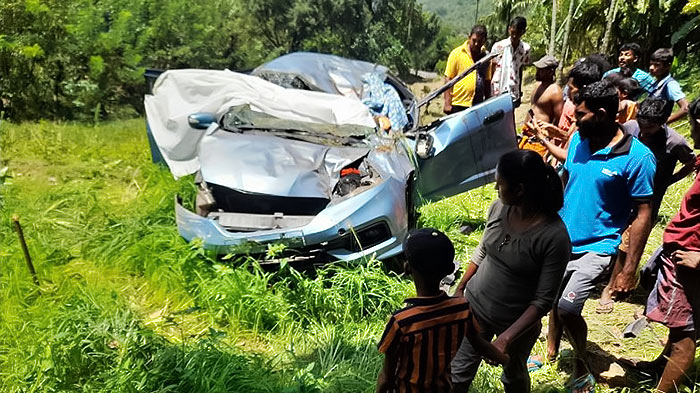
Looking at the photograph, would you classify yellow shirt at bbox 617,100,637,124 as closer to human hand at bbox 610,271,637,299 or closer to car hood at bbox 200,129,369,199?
human hand at bbox 610,271,637,299

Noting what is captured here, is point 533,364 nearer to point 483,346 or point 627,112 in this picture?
point 483,346

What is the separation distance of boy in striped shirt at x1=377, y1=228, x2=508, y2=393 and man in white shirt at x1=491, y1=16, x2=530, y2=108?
362 centimetres

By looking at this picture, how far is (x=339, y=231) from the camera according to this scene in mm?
3561

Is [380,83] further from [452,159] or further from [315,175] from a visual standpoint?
[315,175]

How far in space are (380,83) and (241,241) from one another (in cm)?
460

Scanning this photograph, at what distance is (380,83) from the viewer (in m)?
7.54

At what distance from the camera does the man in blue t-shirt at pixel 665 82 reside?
4.33 meters

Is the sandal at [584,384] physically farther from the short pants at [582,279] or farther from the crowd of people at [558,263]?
the short pants at [582,279]

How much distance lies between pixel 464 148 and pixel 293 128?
1656 mm

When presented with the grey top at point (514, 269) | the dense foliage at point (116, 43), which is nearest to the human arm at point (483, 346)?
the grey top at point (514, 269)

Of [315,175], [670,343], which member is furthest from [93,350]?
[670,343]

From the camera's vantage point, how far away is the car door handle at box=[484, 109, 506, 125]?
14.5 ft

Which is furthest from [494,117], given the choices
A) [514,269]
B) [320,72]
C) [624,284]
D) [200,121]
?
[320,72]

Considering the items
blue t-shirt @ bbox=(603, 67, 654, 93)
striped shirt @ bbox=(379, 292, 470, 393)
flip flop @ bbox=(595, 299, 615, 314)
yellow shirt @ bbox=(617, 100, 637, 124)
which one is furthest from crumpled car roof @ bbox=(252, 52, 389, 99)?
striped shirt @ bbox=(379, 292, 470, 393)
